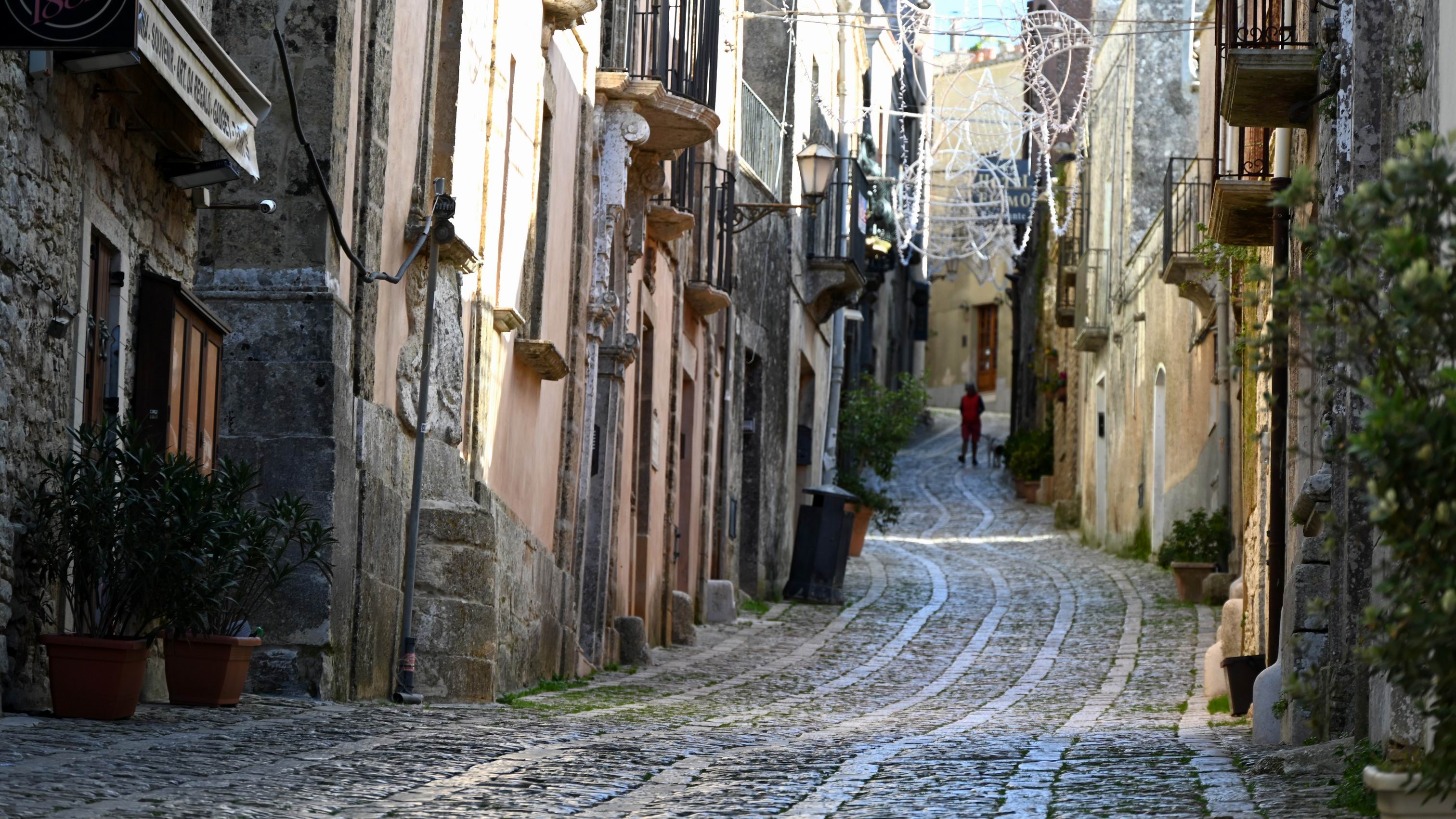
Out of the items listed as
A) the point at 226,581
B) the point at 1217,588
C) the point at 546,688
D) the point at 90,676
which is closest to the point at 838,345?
the point at 1217,588

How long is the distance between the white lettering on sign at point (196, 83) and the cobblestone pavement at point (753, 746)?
240 cm

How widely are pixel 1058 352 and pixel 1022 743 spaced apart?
26986mm

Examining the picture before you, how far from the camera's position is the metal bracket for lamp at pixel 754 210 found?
19797 mm

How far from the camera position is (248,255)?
970 centimetres

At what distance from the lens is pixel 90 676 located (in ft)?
24.4

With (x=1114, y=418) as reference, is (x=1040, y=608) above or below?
below

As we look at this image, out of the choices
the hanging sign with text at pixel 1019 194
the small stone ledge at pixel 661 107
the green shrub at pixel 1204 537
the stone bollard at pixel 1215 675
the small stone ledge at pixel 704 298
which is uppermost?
the hanging sign with text at pixel 1019 194

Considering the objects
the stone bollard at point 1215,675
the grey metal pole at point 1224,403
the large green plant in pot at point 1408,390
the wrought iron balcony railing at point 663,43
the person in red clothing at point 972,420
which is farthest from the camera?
the person in red clothing at point 972,420

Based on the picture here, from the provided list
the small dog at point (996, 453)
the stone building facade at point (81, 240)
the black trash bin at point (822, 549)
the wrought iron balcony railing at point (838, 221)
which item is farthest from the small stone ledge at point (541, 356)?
the small dog at point (996, 453)

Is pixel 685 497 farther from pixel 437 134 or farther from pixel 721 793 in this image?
pixel 721 793

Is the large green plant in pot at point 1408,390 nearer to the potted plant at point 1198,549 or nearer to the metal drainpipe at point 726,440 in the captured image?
the potted plant at point 1198,549

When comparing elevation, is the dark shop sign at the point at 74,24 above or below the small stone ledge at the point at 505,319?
above

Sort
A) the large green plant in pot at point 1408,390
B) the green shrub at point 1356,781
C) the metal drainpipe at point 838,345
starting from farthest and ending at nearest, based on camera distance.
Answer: the metal drainpipe at point 838,345 < the green shrub at point 1356,781 < the large green plant in pot at point 1408,390

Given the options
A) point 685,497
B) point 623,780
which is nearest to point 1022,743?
point 623,780
